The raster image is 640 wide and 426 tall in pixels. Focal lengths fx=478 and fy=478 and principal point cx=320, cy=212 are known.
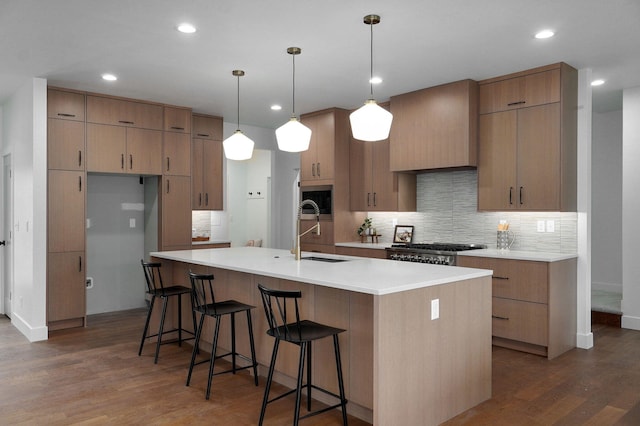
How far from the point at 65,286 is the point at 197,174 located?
224 cm

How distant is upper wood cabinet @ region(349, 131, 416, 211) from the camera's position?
586 centimetres

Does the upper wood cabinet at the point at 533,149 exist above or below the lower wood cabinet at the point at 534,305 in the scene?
above

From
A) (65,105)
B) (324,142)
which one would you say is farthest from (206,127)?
(65,105)

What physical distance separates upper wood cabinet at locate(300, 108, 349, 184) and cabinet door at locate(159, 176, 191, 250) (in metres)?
1.61

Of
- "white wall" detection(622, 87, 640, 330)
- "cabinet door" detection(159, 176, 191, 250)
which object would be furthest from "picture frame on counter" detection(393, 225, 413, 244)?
"cabinet door" detection(159, 176, 191, 250)

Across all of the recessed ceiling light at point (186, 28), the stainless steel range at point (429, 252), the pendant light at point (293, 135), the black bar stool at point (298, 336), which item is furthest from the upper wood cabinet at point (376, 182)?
the black bar stool at point (298, 336)

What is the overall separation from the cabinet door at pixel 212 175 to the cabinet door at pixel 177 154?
0.49 metres

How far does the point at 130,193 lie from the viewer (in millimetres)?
6336

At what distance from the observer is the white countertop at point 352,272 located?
8.50 ft

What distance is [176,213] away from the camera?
242 inches

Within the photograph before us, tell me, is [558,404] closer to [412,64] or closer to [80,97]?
[412,64]

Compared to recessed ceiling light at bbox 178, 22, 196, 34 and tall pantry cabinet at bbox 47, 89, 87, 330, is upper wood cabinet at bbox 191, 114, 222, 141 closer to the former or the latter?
tall pantry cabinet at bbox 47, 89, 87, 330

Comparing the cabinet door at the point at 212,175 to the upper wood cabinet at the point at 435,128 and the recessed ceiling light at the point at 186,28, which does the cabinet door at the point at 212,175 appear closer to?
the upper wood cabinet at the point at 435,128

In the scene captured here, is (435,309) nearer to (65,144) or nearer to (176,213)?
(176,213)
